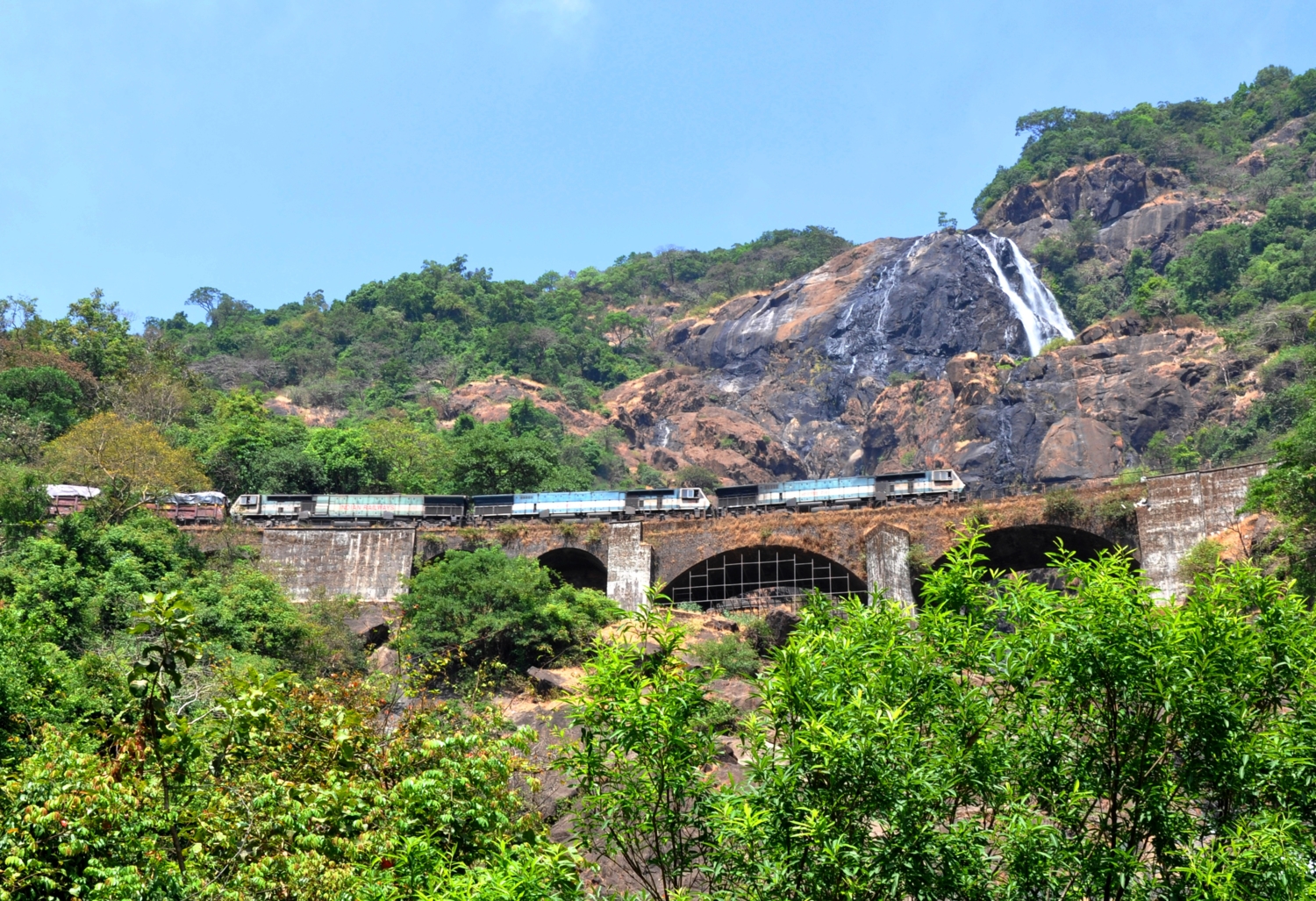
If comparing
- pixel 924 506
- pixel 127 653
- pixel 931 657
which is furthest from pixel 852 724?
pixel 924 506

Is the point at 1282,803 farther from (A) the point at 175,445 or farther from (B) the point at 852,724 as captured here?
(A) the point at 175,445

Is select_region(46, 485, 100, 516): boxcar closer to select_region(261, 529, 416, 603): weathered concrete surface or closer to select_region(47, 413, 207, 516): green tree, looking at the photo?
select_region(47, 413, 207, 516): green tree

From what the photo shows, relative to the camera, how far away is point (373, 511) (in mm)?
50969

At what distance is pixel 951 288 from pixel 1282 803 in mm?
83784

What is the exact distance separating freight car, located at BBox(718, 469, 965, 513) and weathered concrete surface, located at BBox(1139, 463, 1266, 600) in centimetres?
821

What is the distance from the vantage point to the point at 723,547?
150 feet

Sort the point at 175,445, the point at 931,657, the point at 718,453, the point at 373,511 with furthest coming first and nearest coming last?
the point at 718,453 < the point at 175,445 < the point at 373,511 < the point at 931,657

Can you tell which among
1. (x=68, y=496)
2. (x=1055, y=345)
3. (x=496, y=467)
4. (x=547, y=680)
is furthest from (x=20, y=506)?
(x=1055, y=345)

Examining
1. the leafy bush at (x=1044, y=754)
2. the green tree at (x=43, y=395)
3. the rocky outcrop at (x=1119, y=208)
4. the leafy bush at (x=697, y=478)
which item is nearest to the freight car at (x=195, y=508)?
the green tree at (x=43, y=395)

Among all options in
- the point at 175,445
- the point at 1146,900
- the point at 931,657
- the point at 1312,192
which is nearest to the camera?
the point at 1146,900

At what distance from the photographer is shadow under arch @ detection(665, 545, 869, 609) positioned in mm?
44844

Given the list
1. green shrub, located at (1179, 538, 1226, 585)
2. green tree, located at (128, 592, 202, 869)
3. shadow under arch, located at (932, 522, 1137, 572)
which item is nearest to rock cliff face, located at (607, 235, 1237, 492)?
shadow under arch, located at (932, 522, 1137, 572)

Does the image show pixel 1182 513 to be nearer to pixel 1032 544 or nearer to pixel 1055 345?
pixel 1032 544

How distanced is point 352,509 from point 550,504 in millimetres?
8096
